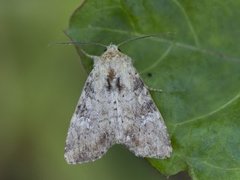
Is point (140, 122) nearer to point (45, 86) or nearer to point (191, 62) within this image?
point (191, 62)

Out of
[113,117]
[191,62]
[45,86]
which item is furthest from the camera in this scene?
[45,86]

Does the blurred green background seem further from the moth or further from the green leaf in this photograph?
the green leaf

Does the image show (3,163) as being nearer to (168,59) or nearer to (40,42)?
(40,42)

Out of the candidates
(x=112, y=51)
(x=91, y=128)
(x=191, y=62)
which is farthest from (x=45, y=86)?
(x=191, y=62)

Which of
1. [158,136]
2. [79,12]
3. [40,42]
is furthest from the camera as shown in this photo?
[40,42]

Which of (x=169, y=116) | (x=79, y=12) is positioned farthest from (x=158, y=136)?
(x=79, y=12)
